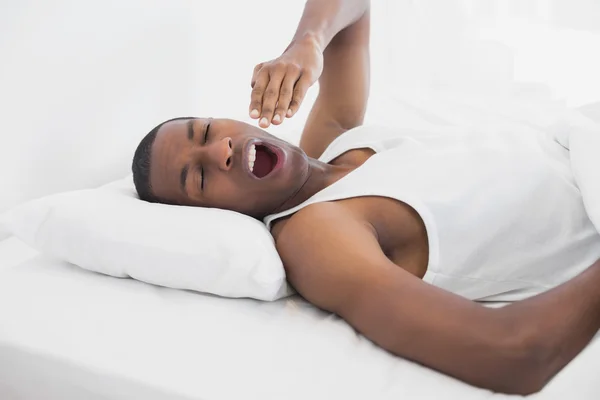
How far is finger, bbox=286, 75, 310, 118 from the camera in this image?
1.15 m

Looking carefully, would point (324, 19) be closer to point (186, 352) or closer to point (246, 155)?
point (246, 155)

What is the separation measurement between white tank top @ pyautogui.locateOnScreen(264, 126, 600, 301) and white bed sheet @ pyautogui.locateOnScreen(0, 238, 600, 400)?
0.23 m

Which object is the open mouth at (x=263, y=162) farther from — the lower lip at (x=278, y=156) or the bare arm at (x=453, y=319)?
the bare arm at (x=453, y=319)

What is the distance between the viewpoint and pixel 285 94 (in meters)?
1.16

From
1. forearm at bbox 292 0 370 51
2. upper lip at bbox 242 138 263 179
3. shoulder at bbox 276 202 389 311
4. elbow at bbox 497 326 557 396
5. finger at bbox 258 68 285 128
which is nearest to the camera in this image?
elbow at bbox 497 326 557 396

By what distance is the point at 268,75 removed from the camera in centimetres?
120

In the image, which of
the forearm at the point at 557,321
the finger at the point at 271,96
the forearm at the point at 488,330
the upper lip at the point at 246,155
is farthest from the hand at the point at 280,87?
the forearm at the point at 557,321

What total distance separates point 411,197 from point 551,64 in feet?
4.95

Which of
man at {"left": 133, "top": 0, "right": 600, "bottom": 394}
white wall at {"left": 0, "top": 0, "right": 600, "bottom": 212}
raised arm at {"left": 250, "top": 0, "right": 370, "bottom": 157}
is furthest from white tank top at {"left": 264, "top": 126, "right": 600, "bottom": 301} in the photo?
white wall at {"left": 0, "top": 0, "right": 600, "bottom": 212}

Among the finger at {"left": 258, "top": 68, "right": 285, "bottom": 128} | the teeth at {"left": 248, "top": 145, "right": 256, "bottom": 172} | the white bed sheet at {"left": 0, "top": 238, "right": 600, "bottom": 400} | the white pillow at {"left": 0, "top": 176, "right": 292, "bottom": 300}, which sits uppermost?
the finger at {"left": 258, "top": 68, "right": 285, "bottom": 128}

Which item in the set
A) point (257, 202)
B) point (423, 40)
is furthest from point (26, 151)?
point (423, 40)

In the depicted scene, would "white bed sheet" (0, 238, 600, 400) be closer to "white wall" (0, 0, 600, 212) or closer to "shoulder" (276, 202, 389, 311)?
"shoulder" (276, 202, 389, 311)

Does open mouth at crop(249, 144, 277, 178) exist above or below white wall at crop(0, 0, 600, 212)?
below

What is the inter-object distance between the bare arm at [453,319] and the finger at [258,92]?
0.25 m
